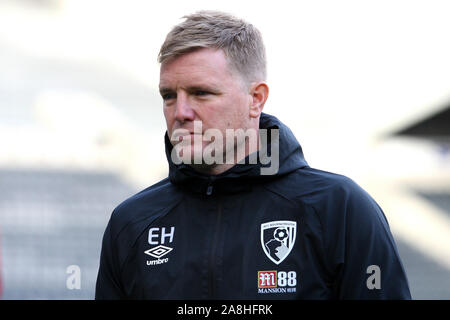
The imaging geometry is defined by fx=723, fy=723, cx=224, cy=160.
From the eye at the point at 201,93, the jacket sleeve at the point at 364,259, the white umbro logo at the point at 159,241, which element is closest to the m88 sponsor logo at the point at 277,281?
the jacket sleeve at the point at 364,259

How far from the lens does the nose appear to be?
6.24 ft

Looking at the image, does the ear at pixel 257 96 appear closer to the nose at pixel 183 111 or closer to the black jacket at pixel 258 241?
the black jacket at pixel 258 241

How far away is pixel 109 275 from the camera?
205cm

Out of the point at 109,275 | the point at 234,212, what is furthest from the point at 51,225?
the point at 234,212

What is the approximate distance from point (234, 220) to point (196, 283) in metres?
0.19

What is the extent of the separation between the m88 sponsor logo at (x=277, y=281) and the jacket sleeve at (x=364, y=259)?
0.37ft

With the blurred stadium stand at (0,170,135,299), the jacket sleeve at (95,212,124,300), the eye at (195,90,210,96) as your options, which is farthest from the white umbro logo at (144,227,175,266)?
the blurred stadium stand at (0,170,135,299)

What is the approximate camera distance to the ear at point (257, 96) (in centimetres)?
202

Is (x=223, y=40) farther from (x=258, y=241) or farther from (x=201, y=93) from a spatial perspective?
(x=258, y=241)

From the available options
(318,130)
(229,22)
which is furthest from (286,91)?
(229,22)

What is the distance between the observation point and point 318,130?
7.95 m

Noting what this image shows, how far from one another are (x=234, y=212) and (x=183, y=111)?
301mm

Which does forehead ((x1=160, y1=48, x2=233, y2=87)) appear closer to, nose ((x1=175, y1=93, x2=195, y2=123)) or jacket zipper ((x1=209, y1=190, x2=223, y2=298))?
nose ((x1=175, y1=93, x2=195, y2=123))
